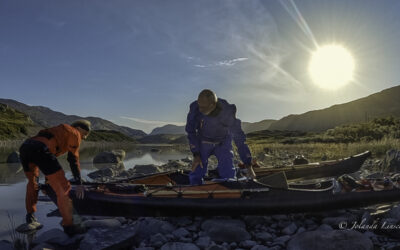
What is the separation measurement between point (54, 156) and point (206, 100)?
3.03 meters

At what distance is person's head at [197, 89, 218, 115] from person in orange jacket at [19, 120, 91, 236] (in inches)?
89.3

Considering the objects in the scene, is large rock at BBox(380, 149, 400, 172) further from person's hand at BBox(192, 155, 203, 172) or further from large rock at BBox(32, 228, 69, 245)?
large rock at BBox(32, 228, 69, 245)

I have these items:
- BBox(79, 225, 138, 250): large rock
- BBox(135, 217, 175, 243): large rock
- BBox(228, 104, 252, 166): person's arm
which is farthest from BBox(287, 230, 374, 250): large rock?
BBox(228, 104, 252, 166): person's arm

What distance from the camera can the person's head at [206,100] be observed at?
640 cm

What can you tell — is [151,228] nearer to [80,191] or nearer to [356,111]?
[80,191]

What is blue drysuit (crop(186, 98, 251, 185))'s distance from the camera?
694 centimetres

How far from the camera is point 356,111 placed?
468 ft

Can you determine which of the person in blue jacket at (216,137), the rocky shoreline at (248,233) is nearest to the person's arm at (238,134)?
the person in blue jacket at (216,137)

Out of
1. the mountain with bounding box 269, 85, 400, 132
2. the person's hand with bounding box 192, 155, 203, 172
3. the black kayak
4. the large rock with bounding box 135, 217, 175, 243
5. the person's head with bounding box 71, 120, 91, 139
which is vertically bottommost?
the large rock with bounding box 135, 217, 175, 243

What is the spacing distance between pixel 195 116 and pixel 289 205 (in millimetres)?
2703

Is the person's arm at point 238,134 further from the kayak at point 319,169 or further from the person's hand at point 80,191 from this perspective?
the person's hand at point 80,191

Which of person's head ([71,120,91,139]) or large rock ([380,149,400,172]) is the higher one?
person's head ([71,120,91,139])

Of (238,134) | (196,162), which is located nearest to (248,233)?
(196,162)

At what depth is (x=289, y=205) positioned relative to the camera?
5668mm
